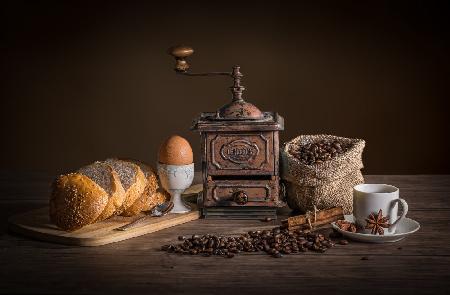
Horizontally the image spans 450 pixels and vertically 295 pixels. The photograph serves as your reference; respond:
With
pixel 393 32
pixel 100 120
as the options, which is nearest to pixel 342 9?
pixel 393 32

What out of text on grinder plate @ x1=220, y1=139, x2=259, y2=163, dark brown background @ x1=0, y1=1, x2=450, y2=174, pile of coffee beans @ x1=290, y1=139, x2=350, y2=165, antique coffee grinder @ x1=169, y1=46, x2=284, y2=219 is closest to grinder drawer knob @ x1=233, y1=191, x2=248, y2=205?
antique coffee grinder @ x1=169, y1=46, x2=284, y2=219

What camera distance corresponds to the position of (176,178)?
2.70 meters

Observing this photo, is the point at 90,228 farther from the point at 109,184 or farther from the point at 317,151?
the point at 317,151

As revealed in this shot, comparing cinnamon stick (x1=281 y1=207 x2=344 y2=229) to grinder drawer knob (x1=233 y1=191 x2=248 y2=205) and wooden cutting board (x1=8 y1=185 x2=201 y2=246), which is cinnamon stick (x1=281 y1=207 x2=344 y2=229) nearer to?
grinder drawer knob (x1=233 y1=191 x2=248 y2=205)

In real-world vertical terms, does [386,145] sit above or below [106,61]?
below

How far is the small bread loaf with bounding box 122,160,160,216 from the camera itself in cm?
268

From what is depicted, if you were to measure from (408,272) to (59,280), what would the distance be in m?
0.89

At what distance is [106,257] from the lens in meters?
2.33

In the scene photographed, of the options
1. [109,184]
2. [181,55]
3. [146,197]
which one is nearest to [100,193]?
[109,184]

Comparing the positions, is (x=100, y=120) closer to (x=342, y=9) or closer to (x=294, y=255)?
(x=342, y=9)

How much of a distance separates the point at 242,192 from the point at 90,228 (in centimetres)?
50

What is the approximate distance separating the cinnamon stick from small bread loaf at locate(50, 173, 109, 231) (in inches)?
22.4

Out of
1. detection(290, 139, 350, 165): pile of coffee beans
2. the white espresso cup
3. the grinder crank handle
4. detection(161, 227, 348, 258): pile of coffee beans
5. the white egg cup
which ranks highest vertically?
the grinder crank handle

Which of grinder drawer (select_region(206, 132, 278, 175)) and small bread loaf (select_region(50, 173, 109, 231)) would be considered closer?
small bread loaf (select_region(50, 173, 109, 231))
